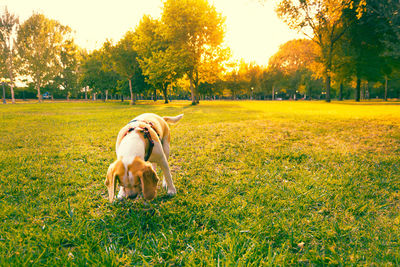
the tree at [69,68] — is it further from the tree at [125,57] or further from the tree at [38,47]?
the tree at [125,57]

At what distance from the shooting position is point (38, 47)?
38.8 metres

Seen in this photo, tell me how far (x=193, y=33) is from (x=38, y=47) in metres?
32.1

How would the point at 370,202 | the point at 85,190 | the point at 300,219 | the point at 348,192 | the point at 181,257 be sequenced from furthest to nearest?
the point at 85,190 < the point at 348,192 < the point at 370,202 < the point at 300,219 < the point at 181,257

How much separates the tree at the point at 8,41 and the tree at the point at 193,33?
97.6ft

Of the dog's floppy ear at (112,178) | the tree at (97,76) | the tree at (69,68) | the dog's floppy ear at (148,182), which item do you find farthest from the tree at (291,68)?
the tree at (69,68)

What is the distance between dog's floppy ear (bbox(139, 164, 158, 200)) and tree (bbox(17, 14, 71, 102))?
50.5 m

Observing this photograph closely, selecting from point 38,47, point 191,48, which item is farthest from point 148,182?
point 38,47

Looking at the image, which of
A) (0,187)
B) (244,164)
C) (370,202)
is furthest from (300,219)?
(0,187)

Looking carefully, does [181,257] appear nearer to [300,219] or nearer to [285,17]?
[300,219]

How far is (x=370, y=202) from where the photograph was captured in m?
2.89

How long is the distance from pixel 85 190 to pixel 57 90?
70.7 meters

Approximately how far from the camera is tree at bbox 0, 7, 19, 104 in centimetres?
3556

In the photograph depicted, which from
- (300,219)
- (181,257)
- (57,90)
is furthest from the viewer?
(57,90)

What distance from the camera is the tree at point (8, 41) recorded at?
35.6 metres
